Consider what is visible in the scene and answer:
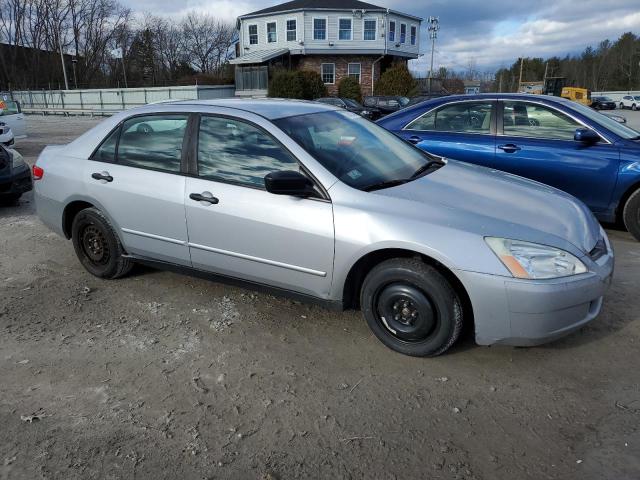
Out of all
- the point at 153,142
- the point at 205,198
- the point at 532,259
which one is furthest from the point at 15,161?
the point at 532,259

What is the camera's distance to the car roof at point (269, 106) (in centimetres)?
372

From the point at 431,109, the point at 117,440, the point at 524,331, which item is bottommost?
the point at 117,440

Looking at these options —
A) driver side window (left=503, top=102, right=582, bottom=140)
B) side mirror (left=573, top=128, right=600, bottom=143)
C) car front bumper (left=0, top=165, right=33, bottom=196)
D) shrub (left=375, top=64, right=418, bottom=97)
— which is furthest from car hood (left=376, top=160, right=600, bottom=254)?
shrub (left=375, top=64, right=418, bottom=97)

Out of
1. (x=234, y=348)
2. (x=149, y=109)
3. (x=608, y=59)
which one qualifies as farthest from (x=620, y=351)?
(x=608, y=59)

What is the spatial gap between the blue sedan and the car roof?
2.36 metres

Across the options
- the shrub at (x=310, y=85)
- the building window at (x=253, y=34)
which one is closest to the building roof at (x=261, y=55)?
the building window at (x=253, y=34)

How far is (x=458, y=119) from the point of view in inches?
243

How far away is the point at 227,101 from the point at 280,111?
0.57m

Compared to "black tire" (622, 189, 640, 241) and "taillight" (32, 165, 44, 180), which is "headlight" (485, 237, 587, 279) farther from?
"taillight" (32, 165, 44, 180)

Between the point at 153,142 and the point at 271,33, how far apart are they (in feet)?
140

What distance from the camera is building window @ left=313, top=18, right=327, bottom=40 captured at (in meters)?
41.4

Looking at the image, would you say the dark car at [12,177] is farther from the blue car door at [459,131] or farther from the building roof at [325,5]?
the building roof at [325,5]

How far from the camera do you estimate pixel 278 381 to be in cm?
301

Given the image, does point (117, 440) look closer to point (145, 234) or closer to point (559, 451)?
point (145, 234)
